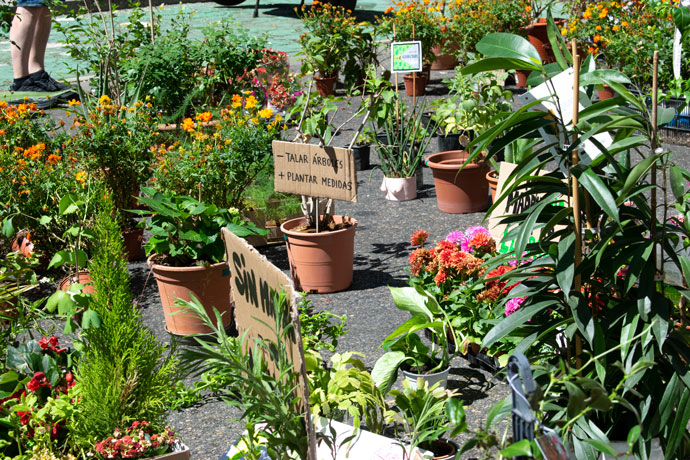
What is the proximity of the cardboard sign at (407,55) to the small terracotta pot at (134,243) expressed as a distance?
2.96m

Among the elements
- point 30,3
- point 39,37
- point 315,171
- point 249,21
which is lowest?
point 315,171

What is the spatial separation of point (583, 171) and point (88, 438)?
1564 millimetres

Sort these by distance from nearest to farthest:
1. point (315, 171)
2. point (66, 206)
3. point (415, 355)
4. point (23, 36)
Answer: point (415, 355)
point (66, 206)
point (315, 171)
point (23, 36)

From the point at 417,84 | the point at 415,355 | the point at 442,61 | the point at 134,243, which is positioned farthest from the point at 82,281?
the point at 442,61

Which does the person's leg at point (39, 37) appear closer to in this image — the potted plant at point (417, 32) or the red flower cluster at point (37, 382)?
the potted plant at point (417, 32)

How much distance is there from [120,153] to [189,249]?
1448 millimetres

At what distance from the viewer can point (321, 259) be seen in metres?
4.03

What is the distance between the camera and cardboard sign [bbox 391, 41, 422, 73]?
647 cm

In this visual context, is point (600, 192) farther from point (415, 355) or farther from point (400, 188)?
point (400, 188)

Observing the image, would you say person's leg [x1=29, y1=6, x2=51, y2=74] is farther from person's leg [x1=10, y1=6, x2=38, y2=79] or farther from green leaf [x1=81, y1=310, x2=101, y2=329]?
green leaf [x1=81, y1=310, x2=101, y2=329]

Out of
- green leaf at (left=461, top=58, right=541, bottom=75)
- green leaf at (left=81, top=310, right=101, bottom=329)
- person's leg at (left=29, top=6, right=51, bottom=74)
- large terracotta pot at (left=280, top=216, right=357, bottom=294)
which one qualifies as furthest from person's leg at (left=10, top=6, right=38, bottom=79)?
green leaf at (left=461, top=58, right=541, bottom=75)

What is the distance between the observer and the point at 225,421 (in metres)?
2.88

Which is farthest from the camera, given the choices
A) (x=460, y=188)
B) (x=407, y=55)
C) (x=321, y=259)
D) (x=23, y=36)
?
(x=23, y=36)

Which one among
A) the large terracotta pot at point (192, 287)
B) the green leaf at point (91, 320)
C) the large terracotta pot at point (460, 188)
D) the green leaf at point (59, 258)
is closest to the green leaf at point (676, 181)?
the green leaf at point (91, 320)
